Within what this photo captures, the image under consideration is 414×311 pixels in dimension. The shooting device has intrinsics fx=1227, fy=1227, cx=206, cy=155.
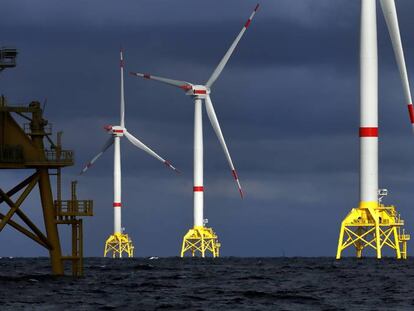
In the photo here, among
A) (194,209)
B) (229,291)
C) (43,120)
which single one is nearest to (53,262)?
(43,120)

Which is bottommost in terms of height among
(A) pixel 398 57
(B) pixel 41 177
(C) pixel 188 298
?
(C) pixel 188 298

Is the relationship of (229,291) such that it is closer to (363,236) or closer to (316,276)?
(316,276)

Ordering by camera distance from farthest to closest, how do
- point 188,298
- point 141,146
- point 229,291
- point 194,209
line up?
1. point 194,209
2. point 141,146
3. point 229,291
4. point 188,298

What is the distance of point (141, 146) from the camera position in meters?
166

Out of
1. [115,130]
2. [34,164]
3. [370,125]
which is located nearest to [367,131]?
[370,125]

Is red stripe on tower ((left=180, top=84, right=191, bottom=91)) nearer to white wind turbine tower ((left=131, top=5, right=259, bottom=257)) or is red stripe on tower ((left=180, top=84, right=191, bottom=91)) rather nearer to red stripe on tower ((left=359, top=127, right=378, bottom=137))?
white wind turbine tower ((left=131, top=5, right=259, bottom=257))

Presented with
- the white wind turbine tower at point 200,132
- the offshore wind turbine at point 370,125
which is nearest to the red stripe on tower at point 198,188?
the white wind turbine tower at point 200,132

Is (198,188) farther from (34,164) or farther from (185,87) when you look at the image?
(34,164)

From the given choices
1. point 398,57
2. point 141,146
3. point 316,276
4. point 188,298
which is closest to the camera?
point 188,298

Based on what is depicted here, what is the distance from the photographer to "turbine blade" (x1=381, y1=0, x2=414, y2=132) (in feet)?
357

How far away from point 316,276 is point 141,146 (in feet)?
247

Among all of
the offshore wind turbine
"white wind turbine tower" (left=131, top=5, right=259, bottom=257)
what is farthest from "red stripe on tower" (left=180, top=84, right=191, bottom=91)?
the offshore wind turbine

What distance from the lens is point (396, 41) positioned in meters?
111

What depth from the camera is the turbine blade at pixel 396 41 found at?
109 metres
